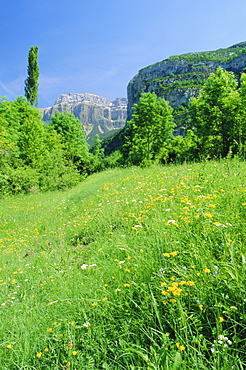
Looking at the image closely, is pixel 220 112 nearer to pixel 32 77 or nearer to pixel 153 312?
pixel 153 312

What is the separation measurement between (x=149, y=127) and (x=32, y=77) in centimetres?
2439

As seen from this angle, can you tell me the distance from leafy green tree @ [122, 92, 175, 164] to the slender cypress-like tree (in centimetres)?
1969

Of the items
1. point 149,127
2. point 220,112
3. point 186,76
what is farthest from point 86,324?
point 186,76

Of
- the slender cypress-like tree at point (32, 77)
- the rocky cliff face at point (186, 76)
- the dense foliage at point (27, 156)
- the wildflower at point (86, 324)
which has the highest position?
the rocky cliff face at point (186, 76)

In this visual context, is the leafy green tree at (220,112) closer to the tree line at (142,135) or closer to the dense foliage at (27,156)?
the tree line at (142,135)

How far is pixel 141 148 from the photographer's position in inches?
1185

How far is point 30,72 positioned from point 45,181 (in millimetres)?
25326

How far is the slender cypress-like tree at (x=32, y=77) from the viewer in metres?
36.0

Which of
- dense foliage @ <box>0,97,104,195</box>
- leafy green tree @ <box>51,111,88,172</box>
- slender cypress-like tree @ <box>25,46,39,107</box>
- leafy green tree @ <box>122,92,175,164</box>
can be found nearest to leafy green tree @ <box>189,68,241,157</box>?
leafy green tree @ <box>122,92,175,164</box>

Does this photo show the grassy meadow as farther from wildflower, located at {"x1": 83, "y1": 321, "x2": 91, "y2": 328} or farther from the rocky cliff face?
the rocky cliff face

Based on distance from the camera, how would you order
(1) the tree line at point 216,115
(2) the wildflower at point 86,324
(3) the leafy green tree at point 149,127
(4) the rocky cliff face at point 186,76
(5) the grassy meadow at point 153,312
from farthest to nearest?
(4) the rocky cliff face at point 186,76, (3) the leafy green tree at point 149,127, (1) the tree line at point 216,115, (2) the wildflower at point 86,324, (5) the grassy meadow at point 153,312

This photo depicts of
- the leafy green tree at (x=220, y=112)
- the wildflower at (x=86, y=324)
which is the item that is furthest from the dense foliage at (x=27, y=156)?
the wildflower at (x=86, y=324)

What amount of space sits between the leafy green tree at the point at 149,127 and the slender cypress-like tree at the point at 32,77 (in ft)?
64.6

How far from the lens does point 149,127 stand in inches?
1145
